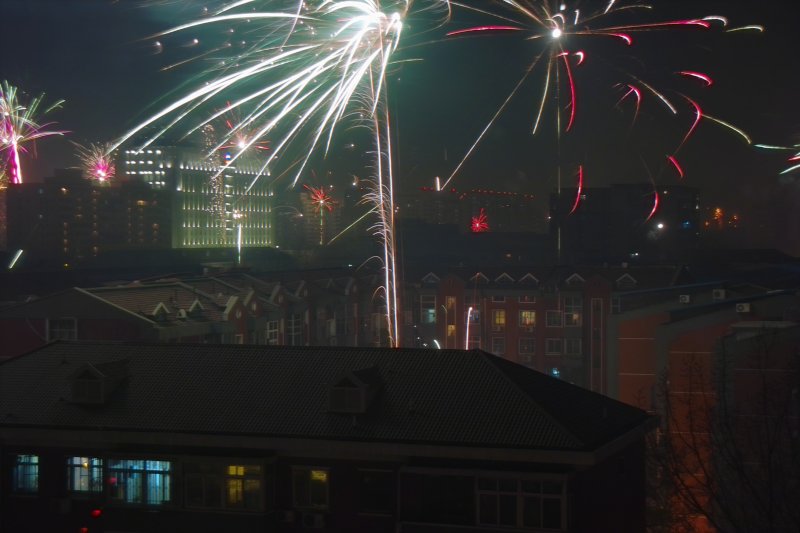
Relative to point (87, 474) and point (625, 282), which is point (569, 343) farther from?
point (87, 474)

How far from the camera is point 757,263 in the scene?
31.1m

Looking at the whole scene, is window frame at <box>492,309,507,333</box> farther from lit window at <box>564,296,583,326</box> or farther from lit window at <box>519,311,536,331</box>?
lit window at <box>564,296,583,326</box>

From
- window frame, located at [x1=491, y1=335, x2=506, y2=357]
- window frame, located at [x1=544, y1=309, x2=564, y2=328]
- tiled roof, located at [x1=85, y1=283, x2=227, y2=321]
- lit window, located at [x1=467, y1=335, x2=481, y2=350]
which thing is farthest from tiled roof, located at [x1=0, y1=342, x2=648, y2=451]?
lit window, located at [x1=467, y1=335, x2=481, y2=350]

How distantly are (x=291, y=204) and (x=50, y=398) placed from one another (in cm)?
5559

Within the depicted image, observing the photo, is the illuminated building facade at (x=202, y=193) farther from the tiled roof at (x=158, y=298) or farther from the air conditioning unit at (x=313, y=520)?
the air conditioning unit at (x=313, y=520)

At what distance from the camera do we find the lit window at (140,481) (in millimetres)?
8953

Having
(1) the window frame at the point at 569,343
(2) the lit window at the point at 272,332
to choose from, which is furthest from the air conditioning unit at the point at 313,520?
(1) the window frame at the point at 569,343

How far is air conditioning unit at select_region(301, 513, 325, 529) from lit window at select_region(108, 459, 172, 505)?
4.11 feet

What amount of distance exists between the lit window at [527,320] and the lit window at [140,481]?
20.3 meters

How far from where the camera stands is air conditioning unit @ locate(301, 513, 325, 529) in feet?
28.4

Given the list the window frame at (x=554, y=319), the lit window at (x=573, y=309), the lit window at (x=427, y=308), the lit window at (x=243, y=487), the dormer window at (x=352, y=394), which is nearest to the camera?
the dormer window at (x=352, y=394)

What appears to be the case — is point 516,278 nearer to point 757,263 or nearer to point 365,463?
point 757,263

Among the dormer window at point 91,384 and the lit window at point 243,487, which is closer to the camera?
the lit window at point 243,487

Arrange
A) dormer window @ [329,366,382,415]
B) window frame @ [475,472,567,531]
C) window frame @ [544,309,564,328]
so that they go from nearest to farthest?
window frame @ [475,472,567,531] < dormer window @ [329,366,382,415] < window frame @ [544,309,564,328]
